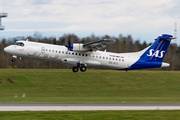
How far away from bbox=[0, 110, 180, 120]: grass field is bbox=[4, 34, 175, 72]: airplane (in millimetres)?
10952

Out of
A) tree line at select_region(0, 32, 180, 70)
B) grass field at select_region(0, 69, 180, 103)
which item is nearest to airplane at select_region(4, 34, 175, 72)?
grass field at select_region(0, 69, 180, 103)

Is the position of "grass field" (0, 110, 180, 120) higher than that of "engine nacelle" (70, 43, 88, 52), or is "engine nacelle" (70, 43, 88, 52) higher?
"engine nacelle" (70, 43, 88, 52)

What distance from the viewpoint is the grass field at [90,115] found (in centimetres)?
Answer: 1716

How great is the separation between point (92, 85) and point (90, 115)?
28.3m

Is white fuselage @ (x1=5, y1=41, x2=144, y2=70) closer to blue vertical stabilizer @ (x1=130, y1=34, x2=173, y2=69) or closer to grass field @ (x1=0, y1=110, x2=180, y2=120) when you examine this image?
blue vertical stabilizer @ (x1=130, y1=34, x2=173, y2=69)

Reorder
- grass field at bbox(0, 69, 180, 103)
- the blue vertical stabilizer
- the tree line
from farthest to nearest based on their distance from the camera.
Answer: the tree line < grass field at bbox(0, 69, 180, 103) < the blue vertical stabilizer

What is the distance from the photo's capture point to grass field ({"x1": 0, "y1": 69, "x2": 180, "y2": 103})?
40031mm

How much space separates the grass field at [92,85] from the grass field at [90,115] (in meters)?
18.6

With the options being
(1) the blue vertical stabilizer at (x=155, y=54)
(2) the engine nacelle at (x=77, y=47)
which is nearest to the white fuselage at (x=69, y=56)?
(2) the engine nacelle at (x=77, y=47)

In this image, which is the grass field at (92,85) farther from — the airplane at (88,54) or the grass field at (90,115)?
the grass field at (90,115)

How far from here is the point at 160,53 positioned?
105ft

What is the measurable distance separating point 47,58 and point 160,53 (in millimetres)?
15085

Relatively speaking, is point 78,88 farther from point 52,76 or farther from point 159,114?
point 159,114

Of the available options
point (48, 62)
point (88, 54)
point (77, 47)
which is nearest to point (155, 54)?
point (88, 54)
